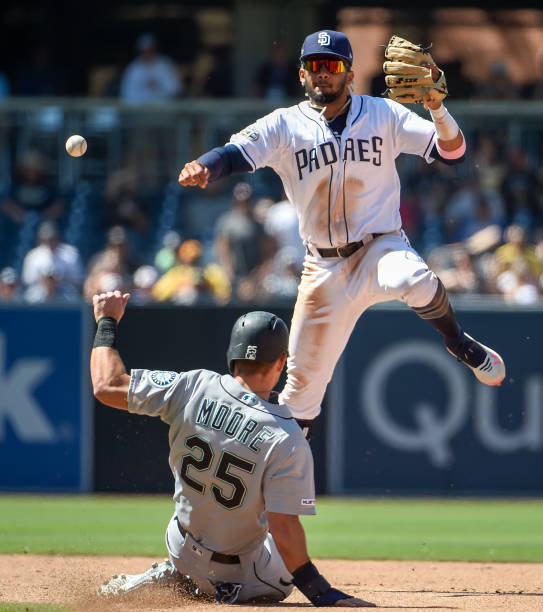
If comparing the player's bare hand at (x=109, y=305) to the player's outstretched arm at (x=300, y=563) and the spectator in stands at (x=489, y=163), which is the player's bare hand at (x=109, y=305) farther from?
the spectator in stands at (x=489, y=163)

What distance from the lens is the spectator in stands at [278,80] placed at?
15.1 m

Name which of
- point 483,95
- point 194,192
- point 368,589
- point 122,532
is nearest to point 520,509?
point 122,532

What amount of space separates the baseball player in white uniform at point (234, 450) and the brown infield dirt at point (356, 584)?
10.1 inches

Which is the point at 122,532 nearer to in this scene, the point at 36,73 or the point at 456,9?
the point at 36,73

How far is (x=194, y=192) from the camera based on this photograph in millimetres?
14023

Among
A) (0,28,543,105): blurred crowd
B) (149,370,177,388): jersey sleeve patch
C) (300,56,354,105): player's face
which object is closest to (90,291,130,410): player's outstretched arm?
(149,370,177,388): jersey sleeve patch

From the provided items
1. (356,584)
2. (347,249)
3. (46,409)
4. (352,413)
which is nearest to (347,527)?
(352,413)

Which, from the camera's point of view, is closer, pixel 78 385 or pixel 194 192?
pixel 78 385

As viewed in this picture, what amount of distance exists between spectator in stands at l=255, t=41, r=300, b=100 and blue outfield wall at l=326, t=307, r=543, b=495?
200 inches

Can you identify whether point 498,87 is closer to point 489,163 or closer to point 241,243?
point 489,163

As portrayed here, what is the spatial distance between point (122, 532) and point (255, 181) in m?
6.10

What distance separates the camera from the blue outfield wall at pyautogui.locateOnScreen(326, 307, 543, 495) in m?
10.8

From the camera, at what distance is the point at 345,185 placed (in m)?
6.36

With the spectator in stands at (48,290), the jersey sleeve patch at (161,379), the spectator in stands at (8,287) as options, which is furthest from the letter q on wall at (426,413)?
the jersey sleeve patch at (161,379)
